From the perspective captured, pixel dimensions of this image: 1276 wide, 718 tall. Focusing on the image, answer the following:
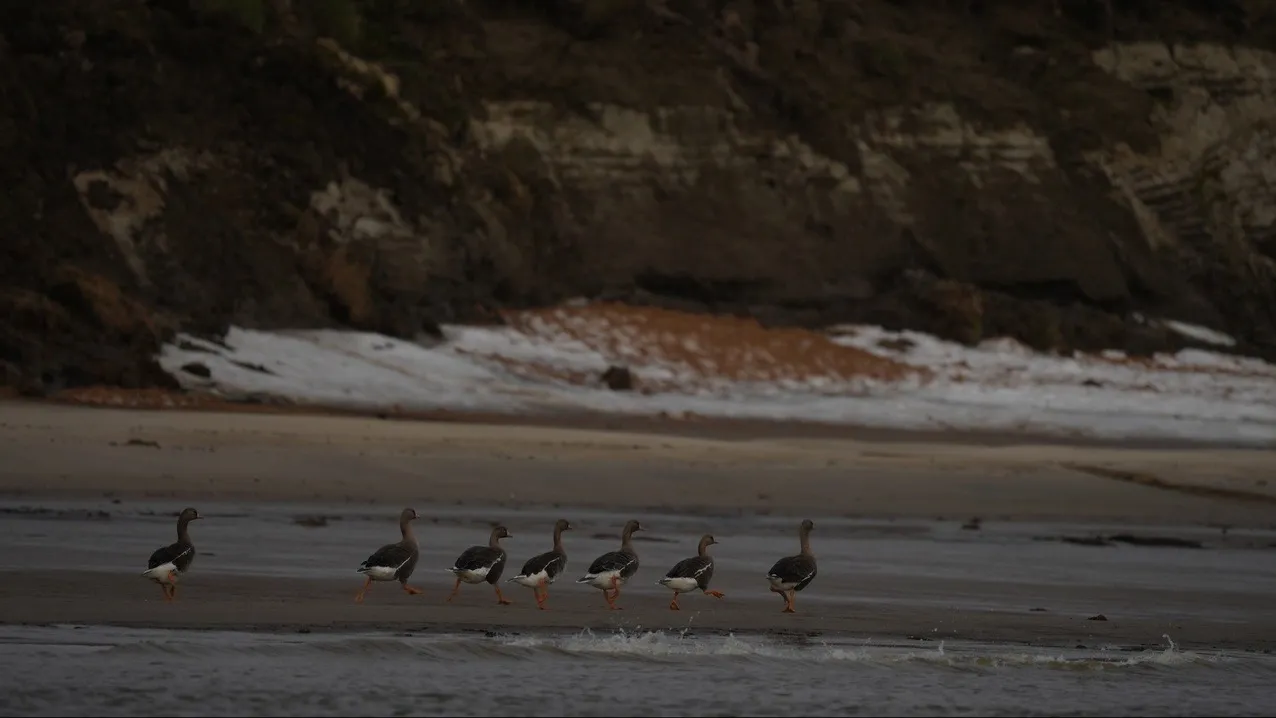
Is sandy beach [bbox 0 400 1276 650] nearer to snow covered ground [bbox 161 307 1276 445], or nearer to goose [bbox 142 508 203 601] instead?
goose [bbox 142 508 203 601]

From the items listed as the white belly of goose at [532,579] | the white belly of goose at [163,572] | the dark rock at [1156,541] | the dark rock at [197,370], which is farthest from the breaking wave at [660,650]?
the dark rock at [197,370]

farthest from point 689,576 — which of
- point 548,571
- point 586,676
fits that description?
point 586,676

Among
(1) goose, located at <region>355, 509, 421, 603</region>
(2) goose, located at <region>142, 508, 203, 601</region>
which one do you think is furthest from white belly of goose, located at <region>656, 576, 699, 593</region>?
(2) goose, located at <region>142, 508, 203, 601</region>

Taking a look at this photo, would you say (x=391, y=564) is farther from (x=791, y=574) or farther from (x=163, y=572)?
(x=791, y=574)

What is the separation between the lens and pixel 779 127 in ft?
100

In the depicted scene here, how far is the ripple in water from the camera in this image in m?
7.66

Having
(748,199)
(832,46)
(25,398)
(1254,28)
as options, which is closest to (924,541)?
(25,398)

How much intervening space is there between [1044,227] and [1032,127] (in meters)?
1.61

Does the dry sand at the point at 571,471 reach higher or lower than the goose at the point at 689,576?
higher

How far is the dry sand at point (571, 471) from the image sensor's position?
614 inches

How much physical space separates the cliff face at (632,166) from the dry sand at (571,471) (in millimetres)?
3117

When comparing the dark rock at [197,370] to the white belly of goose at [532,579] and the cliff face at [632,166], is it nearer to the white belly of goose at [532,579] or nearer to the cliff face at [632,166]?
the cliff face at [632,166]

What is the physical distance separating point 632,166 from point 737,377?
4256mm

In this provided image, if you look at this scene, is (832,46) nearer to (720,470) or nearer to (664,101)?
(664,101)
